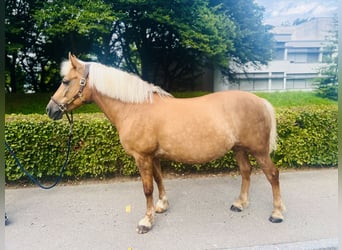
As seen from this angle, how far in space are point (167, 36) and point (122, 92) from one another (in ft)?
20.9

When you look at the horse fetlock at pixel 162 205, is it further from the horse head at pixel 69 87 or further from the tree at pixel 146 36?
the tree at pixel 146 36

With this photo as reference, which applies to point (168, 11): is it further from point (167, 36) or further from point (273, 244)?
point (273, 244)

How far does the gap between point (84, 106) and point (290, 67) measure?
661 cm

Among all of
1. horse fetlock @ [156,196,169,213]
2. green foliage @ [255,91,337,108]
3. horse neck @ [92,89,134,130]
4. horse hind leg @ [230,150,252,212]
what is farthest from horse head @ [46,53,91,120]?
green foliage @ [255,91,337,108]

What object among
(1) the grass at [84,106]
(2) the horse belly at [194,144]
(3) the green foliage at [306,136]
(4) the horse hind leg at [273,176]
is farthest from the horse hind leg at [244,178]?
(1) the grass at [84,106]

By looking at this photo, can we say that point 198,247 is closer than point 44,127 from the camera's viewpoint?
Yes

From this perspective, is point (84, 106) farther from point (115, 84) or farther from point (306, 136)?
point (306, 136)

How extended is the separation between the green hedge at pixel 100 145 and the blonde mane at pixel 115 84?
151 cm

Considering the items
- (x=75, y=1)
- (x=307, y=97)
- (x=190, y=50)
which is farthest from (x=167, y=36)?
(x=307, y=97)

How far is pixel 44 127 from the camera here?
438 cm

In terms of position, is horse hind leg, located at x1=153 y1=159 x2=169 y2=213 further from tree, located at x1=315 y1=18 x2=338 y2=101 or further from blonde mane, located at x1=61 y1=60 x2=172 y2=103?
tree, located at x1=315 y1=18 x2=338 y2=101

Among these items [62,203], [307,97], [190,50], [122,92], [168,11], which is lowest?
[62,203]

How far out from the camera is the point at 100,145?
4.59m

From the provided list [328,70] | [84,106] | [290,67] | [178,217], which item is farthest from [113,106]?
[328,70]
